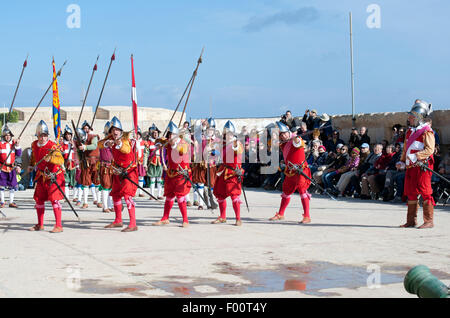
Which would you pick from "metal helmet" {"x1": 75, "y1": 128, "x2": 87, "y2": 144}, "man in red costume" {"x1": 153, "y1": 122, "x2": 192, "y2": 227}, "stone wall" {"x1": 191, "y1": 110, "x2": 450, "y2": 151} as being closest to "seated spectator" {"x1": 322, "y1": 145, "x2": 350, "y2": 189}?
"stone wall" {"x1": 191, "y1": 110, "x2": 450, "y2": 151}

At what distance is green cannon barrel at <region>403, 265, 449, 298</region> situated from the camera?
366 centimetres

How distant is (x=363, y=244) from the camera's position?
7.89 metres

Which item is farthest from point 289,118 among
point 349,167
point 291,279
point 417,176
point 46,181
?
point 291,279

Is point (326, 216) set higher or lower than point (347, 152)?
lower

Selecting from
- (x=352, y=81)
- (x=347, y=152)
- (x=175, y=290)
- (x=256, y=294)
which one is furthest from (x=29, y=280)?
(x=352, y=81)

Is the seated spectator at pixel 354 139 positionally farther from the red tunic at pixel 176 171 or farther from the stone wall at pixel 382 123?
the red tunic at pixel 176 171

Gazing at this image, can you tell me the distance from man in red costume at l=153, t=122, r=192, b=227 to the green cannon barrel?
6061mm

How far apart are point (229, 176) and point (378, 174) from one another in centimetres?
550

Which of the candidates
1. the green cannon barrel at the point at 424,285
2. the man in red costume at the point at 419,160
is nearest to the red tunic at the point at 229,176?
the man in red costume at the point at 419,160

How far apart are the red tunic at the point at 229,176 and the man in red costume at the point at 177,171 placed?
0.50 m

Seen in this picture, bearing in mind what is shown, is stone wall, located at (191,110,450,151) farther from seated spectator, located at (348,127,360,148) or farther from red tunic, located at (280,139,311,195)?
red tunic, located at (280,139,311,195)

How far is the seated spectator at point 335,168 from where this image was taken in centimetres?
1598

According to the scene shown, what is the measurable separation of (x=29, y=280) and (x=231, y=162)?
4.76m
